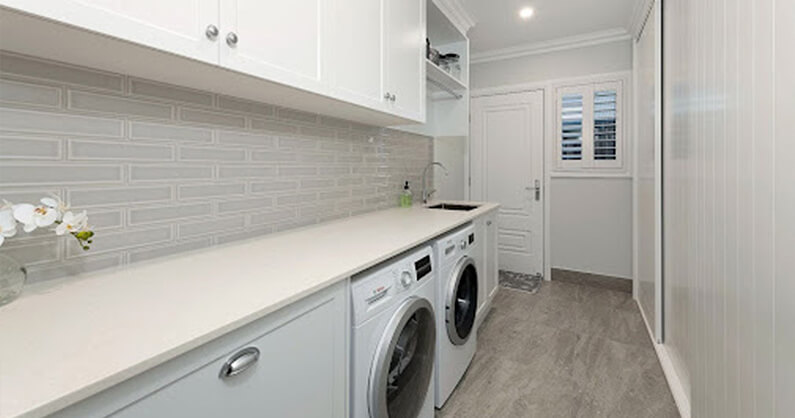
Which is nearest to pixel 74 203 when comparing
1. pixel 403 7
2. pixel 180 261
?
pixel 180 261

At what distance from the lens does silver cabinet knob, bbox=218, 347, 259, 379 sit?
668mm

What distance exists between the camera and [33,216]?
30.5 inches

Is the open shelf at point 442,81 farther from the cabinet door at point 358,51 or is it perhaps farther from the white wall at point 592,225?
the white wall at point 592,225

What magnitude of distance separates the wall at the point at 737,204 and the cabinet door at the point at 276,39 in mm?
1275

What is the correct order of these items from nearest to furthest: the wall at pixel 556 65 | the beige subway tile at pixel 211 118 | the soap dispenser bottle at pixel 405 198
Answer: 1. the beige subway tile at pixel 211 118
2. the soap dispenser bottle at pixel 405 198
3. the wall at pixel 556 65

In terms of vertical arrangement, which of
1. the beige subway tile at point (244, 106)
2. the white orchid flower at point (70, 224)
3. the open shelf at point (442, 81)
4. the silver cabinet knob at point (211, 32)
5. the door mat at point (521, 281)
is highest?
the open shelf at point (442, 81)

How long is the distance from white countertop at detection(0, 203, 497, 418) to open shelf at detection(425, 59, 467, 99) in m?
1.52

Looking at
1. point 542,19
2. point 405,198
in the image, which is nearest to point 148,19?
point 405,198

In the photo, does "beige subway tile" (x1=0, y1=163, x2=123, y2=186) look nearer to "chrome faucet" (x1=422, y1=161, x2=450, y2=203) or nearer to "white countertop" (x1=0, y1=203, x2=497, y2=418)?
"white countertop" (x1=0, y1=203, x2=497, y2=418)

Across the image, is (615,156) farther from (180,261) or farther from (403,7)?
(180,261)

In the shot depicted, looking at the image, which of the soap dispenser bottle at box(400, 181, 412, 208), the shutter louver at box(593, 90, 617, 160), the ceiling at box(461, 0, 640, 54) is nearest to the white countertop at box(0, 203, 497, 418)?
the soap dispenser bottle at box(400, 181, 412, 208)

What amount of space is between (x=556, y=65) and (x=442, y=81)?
1628 mm

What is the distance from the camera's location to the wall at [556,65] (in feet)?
10.9

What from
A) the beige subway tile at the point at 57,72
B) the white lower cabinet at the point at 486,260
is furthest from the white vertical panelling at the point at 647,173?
the beige subway tile at the point at 57,72
